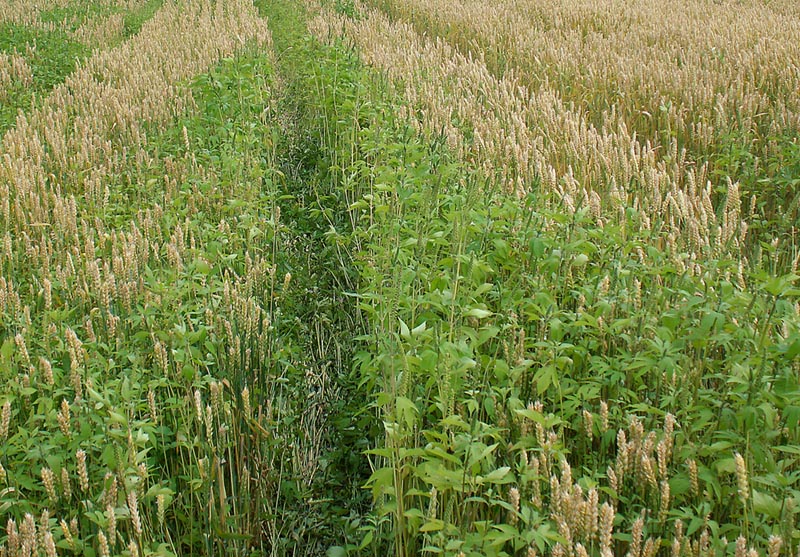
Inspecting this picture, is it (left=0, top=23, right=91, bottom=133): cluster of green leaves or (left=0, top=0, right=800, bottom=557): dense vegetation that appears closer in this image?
(left=0, top=0, right=800, bottom=557): dense vegetation

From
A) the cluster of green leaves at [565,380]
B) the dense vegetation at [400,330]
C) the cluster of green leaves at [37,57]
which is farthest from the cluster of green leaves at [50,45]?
the cluster of green leaves at [565,380]

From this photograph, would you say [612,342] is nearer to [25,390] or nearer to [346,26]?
[25,390]

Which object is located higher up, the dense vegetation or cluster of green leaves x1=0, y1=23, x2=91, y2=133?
the dense vegetation

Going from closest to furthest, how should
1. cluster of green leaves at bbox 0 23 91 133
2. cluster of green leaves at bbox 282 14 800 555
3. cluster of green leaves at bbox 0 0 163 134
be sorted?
1. cluster of green leaves at bbox 282 14 800 555
2. cluster of green leaves at bbox 0 23 91 133
3. cluster of green leaves at bbox 0 0 163 134

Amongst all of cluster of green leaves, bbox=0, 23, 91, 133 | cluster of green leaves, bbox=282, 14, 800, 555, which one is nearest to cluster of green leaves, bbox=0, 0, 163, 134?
cluster of green leaves, bbox=0, 23, 91, 133

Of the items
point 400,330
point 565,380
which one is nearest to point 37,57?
point 400,330

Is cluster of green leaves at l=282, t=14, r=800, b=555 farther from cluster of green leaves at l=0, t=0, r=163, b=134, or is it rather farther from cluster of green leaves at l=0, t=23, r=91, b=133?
cluster of green leaves at l=0, t=23, r=91, b=133

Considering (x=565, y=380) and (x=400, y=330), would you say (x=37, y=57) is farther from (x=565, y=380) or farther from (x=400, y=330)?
(x=565, y=380)

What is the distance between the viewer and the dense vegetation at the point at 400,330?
225 cm

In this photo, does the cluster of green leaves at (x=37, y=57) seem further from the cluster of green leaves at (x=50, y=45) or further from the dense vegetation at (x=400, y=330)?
the dense vegetation at (x=400, y=330)

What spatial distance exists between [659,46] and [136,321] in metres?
8.39

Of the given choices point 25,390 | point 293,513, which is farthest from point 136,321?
point 293,513

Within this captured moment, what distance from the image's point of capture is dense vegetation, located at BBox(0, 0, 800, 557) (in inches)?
88.7

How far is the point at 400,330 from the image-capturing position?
2.98 meters
